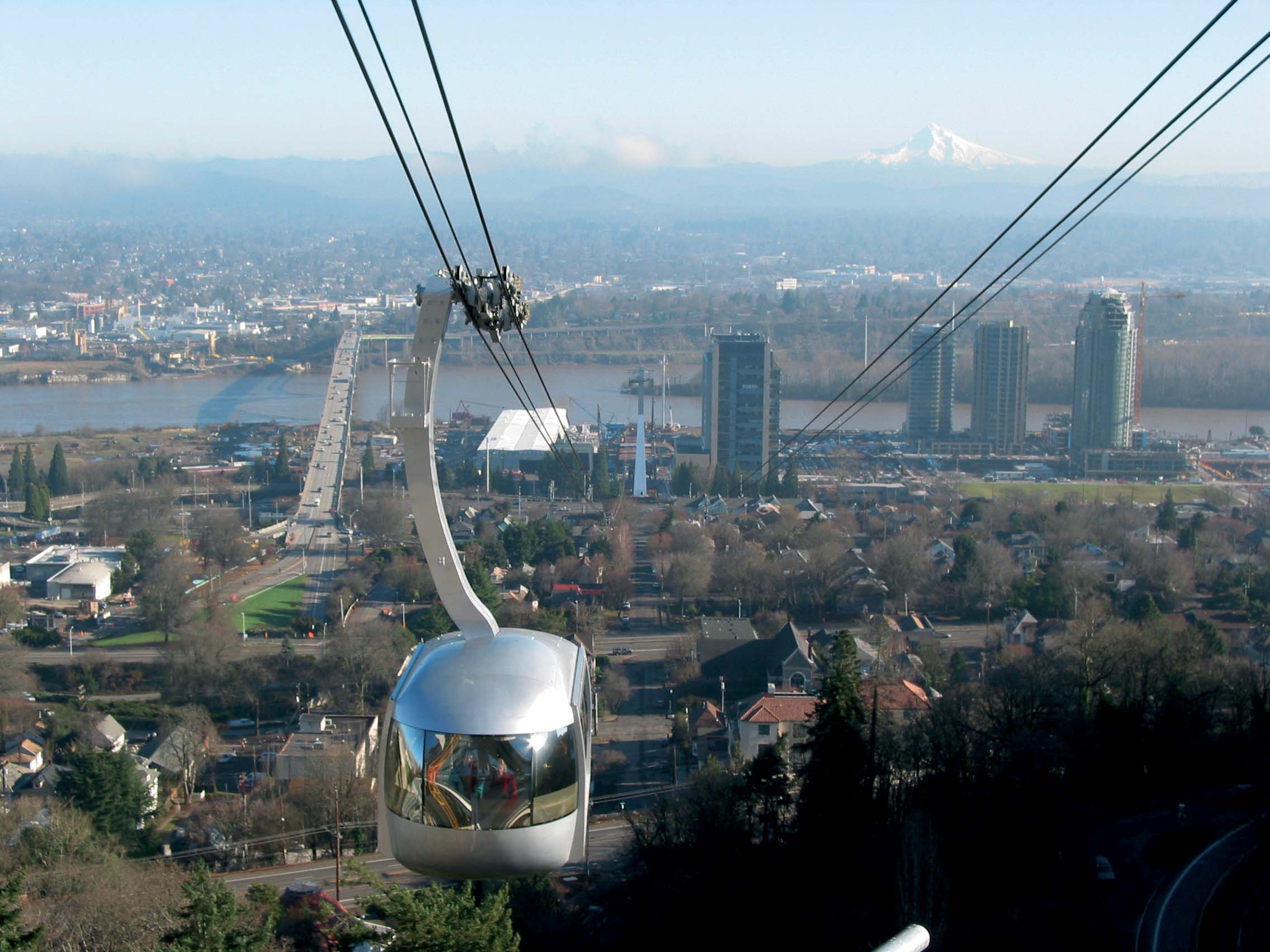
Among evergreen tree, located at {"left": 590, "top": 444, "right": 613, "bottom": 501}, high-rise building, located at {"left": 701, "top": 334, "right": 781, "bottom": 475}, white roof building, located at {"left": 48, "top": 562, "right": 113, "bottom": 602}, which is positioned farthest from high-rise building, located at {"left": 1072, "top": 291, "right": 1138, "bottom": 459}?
white roof building, located at {"left": 48, "top": 562, "right": 113, "bottom": 602}

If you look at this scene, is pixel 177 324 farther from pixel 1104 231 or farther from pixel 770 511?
pixel 1104 231

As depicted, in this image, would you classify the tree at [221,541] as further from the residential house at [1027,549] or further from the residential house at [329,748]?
the residential house at [1027,549]

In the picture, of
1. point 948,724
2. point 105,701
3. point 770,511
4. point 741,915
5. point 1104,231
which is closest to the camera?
point 741,915

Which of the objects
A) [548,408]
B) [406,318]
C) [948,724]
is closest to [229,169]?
[406,318]

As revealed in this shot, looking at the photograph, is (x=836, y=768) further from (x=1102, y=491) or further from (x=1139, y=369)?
(x=1139, y=369)

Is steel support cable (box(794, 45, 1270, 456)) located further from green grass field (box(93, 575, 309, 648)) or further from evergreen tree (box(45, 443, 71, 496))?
evergreen tree (box(45, 443, 71, 496))

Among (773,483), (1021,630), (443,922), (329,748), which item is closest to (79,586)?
(329,748)
